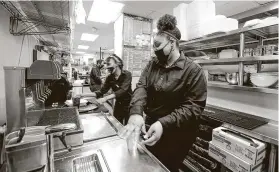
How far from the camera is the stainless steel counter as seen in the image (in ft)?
3.33

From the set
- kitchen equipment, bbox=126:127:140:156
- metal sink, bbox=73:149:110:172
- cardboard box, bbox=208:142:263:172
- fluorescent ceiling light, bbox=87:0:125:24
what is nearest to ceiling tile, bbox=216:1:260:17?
fluorescent ceiling light, bbox=87:0:125:24

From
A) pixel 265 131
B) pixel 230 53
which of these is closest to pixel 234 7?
pixel 230 53

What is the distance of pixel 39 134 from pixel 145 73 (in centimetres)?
115

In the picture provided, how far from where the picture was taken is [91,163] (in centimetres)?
112

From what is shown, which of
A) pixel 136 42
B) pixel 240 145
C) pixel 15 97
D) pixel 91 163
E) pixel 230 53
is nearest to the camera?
pixel 91 163

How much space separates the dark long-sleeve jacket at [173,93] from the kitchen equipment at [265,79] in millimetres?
1291

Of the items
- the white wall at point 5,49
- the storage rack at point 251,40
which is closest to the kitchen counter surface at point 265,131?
the storage rack at point 251,40

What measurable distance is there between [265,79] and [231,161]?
1191 mm

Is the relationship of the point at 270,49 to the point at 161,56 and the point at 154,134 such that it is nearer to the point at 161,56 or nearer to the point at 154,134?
the point at 161,56

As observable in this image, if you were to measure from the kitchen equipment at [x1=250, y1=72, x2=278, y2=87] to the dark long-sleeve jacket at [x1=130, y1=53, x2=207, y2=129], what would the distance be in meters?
1.29

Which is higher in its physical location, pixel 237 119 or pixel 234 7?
pixel 234 7

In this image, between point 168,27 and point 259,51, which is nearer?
point 168,27

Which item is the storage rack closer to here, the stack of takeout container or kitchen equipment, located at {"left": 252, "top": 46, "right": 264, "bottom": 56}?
kitchen equipment, located at {"left": 252, "top": 46, "right": 264, "bottom": 56}

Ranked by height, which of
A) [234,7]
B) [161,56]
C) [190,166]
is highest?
[234,7]
